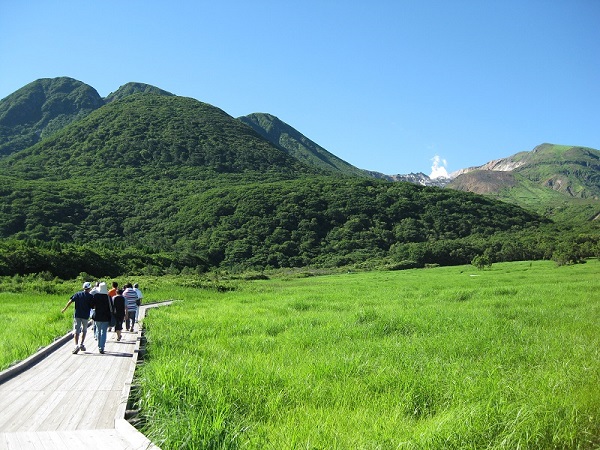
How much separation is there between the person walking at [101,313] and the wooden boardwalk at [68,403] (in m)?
0.45

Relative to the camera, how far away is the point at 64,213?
313 ft

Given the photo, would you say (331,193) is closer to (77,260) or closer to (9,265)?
(77,260)

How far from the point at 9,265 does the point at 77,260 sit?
8.35 meters

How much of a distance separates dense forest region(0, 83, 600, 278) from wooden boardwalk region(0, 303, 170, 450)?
3727 centimetres

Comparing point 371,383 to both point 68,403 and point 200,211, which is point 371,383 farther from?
point 200,211

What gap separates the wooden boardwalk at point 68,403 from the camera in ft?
19.4

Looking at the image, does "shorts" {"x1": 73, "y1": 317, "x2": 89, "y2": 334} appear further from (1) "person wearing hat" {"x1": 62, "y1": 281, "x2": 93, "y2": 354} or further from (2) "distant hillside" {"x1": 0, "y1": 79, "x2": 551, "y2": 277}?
(2) "distant hillside" {"x1": 0, "y1": 79, "x2": 551, "y2": 277}

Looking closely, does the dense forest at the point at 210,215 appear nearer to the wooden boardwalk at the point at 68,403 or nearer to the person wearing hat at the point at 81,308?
the person wearing hat at the point at 81,308

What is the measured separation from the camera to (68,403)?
25.3ft

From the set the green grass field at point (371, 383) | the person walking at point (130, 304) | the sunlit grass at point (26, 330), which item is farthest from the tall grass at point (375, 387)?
the sunlit grass at point (26, 330)

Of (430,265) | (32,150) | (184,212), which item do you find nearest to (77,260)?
(430,265)

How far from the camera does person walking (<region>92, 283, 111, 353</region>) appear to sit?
12.3 metres

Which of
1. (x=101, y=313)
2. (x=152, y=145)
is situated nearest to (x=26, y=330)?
(x=101, y=313)

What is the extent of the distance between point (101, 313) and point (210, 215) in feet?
313
